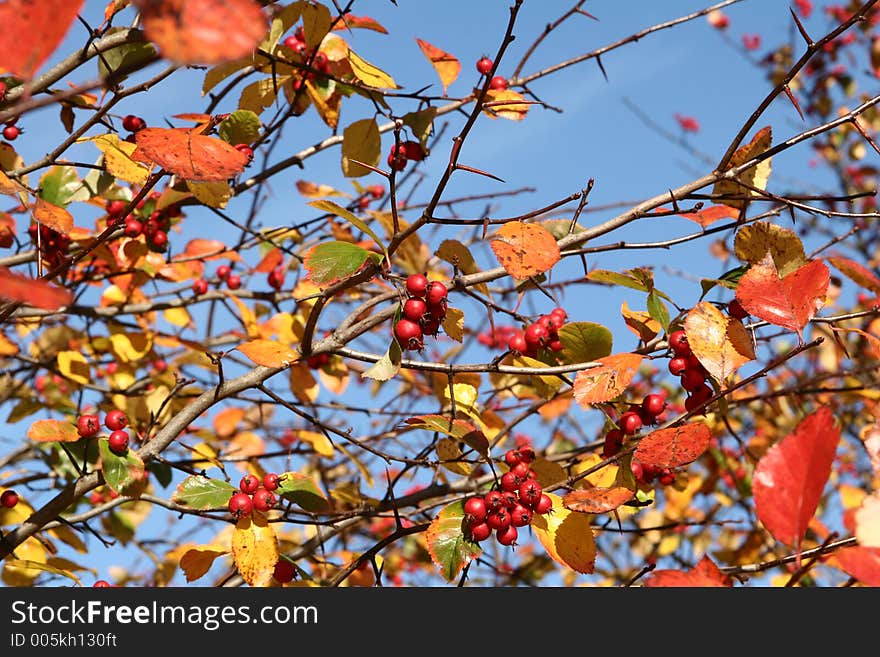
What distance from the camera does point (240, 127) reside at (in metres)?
1.74

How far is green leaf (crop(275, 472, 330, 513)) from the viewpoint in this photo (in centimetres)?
167

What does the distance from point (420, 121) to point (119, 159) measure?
73 centimetres

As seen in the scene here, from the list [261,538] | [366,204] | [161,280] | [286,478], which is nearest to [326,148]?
[366,204]

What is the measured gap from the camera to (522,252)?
1402 millimetres

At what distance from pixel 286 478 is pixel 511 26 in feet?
3.40

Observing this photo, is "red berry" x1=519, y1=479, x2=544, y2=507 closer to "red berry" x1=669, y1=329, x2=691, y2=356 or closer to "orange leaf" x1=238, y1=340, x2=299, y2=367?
"red berry" x1=669, y1=329, x2=691, y2=356

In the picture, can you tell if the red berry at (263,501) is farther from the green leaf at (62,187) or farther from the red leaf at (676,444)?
the green leaf at (62,187)

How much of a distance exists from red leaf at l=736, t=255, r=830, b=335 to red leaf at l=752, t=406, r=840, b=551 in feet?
1.73

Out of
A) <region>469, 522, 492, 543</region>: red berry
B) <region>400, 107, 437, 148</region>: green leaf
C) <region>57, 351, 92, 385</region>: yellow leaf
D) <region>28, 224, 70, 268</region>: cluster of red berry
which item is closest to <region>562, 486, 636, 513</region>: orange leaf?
<region>469, 522, 492, 543</region>: red berry

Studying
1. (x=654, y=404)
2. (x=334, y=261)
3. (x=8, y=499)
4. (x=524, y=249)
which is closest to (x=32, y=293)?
(x=334, y=261)

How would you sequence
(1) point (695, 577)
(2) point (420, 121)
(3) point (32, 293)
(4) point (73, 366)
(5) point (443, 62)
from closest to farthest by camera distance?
(3) point (32, 293) < (1) point (695, 577) < (2) point (420, 121) < (5) point (443, 62) < (4) point (73, 366)

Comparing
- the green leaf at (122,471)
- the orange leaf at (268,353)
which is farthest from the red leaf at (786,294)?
the green leaf at (122,471)

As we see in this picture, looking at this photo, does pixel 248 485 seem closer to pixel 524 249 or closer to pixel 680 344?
pixel 524 249

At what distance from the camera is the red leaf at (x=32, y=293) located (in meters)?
0.64
